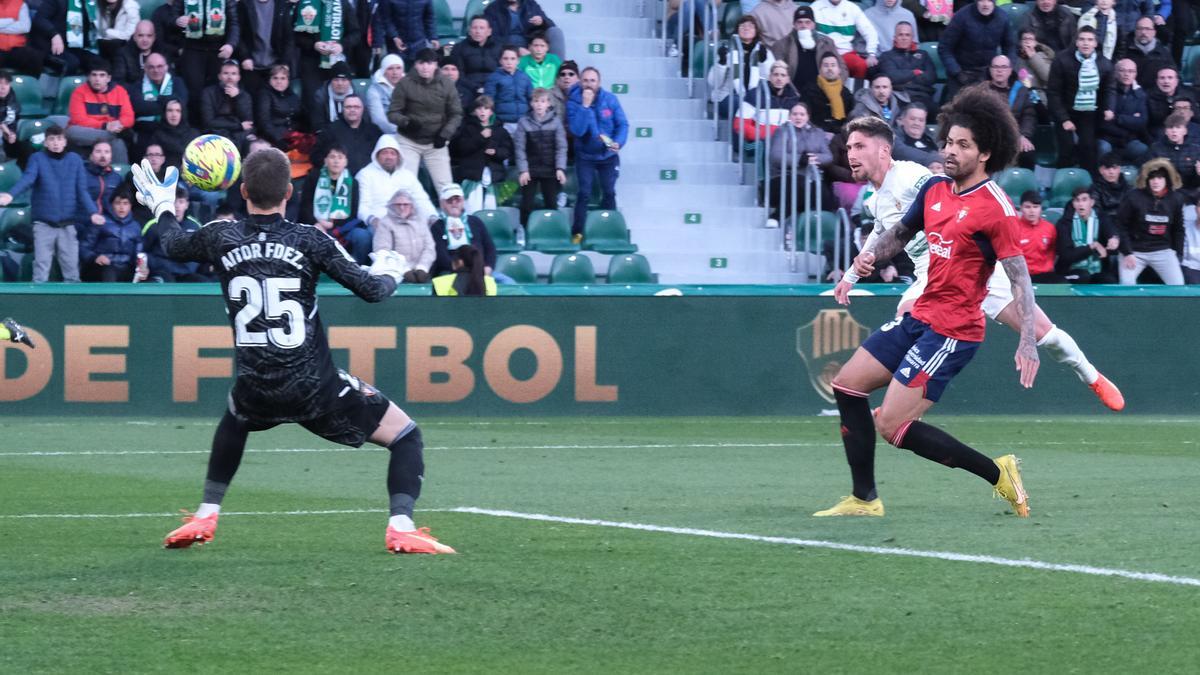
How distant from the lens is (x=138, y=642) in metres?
5.87

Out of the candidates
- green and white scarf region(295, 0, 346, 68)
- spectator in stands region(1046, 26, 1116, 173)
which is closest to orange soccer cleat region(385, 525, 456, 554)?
green and white scarf region(295, 0, 346, 68)

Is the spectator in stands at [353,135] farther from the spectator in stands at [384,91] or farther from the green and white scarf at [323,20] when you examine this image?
the green and white scarf at [323,20]

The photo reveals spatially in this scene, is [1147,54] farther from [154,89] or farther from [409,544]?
[409,544]

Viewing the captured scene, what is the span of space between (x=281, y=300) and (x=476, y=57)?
558 inches

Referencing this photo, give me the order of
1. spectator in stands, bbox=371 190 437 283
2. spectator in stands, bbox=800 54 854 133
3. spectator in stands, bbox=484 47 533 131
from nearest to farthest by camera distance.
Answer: spectator in stands, bbox=371 190 437 283 → spectator in stands, bbox=484 47 533 131 → spectator in stands, bbox=800 54 854 133

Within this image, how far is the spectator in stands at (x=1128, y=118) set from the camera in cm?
2227

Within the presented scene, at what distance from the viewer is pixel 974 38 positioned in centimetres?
2267

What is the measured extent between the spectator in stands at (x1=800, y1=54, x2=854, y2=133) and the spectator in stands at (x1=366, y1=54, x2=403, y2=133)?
Result: 501 centimetres


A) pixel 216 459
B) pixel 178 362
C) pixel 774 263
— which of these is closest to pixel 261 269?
pixel 216 459

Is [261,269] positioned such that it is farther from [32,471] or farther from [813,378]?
[813,378]

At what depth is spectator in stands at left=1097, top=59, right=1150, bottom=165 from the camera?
22.3 meters

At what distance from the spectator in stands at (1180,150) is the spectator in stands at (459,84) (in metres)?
8.15

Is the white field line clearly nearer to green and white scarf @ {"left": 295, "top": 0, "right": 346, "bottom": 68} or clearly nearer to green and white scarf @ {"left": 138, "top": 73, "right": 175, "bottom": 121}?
green and white scarf @ {"left": 138, "top": 73, "right": 175, "bottom": 121}

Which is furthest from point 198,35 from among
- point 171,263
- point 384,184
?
point 171,263
